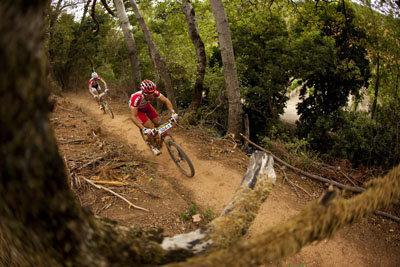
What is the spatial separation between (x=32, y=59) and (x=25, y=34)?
0.34 feet

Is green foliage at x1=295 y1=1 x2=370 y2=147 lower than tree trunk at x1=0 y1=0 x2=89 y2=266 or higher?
higher

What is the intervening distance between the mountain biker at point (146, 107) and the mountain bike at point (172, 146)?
19cm

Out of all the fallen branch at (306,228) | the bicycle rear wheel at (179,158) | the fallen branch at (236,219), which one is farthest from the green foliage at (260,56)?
the fallen branch at (306,228)

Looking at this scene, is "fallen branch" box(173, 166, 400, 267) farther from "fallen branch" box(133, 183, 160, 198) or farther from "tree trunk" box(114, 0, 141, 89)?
"tree trunk" box(114, 0, 141, 89)

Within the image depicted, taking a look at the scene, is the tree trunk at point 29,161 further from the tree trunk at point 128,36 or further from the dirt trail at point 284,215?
the tree trunk at point 128,36

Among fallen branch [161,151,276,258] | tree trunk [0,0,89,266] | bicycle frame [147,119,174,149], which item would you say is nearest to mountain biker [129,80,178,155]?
bicycle frame [147,119,174,149]

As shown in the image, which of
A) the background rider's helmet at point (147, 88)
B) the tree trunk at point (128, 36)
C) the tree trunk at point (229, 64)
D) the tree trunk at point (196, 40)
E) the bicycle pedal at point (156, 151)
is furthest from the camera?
the tree trunk at point (128, 36)

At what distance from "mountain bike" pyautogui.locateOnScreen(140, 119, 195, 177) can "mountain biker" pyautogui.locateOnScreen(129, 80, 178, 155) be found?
187 millimetres

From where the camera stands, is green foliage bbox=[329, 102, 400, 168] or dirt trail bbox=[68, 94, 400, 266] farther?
green foliage bbox=[329, 102, 400, 168]

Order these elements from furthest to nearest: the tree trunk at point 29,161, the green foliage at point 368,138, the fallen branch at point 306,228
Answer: the green foliage at point 368,138 → the fallen branch at point 306,228 → the tree trunk at point 29,161

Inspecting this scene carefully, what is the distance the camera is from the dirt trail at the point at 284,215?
7.17 meters

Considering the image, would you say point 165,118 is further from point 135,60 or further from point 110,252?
point 110,252

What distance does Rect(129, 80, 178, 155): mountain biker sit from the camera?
8.61 m

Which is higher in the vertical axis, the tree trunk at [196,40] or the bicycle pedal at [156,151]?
the tree trunk at [196,40]
